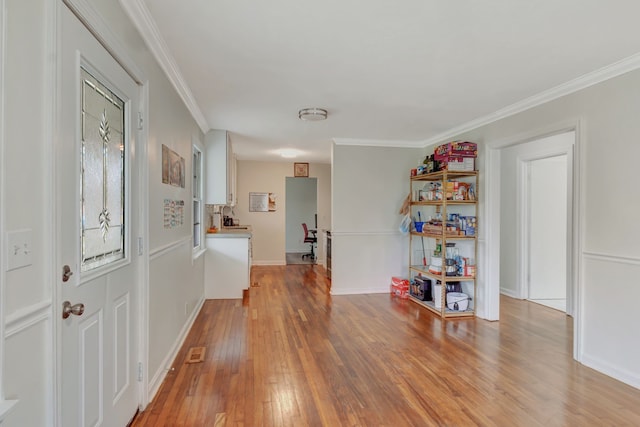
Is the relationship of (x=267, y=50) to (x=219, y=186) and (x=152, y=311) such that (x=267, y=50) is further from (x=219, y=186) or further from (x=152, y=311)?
(x=219, y=186)

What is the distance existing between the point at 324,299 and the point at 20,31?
459cm

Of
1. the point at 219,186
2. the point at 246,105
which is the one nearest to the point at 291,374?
the point at 246,105

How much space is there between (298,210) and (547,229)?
679 centimetres

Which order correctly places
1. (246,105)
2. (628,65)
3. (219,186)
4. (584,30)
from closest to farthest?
(584,30)
(628,65)
(246,105)
(219,186)

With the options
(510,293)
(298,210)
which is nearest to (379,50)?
(510,293)

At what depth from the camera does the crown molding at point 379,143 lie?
17.8ft

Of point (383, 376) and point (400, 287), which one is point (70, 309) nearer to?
point (383, 376)

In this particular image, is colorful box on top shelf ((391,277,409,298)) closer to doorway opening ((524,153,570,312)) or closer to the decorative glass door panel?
doorway opening ((524,153,570,312))

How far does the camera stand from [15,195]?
1.06 metres

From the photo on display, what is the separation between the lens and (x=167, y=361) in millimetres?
2795

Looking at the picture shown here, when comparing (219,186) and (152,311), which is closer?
(152,311)

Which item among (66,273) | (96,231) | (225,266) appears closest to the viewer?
(66,273)

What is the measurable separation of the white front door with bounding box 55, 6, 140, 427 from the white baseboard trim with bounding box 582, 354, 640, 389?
11.4 ft

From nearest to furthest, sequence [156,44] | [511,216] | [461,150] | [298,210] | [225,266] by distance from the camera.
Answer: [156,44]
[461,150]
[225,266]
[511,216]
[298,210]
